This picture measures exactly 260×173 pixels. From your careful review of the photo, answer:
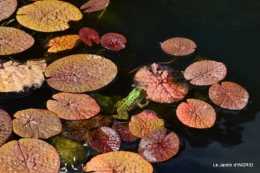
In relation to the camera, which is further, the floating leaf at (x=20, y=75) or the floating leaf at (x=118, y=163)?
the floating leaf at (x=20, y=75)

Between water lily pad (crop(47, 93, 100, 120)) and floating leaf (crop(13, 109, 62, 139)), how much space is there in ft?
0.12

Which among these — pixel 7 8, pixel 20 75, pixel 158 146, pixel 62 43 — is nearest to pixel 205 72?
pixel 158 146

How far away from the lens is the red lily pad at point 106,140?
5.52ft

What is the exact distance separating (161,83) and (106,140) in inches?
16.6

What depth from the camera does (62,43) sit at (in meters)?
2.13

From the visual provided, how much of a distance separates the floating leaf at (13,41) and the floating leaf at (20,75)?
0.27ft

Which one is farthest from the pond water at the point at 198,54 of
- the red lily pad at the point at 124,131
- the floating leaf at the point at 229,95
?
the red lily pad at the point at 124,131

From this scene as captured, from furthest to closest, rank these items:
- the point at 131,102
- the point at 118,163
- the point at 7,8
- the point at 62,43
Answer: the point at 7,8
the point at 62,43
the point at 131,102
the point at 118,163

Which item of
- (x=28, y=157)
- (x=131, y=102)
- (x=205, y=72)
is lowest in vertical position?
(x=28, y=157)

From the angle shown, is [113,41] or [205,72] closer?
[205,72]

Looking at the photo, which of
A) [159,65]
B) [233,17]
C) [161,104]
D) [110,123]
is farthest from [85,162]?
[233,17]

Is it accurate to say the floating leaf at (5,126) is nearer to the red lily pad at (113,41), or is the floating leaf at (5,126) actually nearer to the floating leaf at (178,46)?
the red lily pad at (113,41)

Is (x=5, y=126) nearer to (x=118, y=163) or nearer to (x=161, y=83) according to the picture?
(x=118, y=163)

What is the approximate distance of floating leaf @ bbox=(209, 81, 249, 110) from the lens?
1.88 metres
